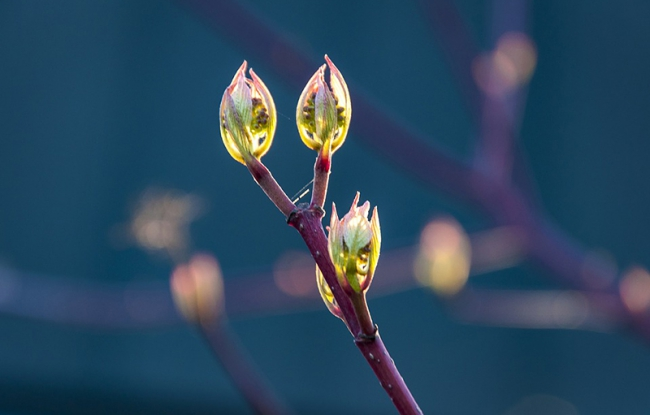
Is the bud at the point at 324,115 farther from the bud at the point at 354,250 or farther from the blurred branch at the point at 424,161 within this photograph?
the blurred branch at the point at 424,161

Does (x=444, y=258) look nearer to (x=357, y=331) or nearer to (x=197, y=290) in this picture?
(x=197, y=290)

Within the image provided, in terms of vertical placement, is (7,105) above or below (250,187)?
above

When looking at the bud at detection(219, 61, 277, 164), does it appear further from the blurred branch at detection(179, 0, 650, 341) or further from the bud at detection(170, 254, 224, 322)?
the blurred branch at detection(179, 0, 650, 341)

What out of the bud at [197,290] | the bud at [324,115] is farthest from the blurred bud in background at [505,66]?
the bud at [324,115]

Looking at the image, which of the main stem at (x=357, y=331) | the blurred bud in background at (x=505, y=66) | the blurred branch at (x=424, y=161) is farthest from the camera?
the blurred bud in background at (x=505, y=66)

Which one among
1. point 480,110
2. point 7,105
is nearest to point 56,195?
point 7,105

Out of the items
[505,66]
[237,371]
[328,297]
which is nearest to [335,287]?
[328,297]

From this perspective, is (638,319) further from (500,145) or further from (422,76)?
(422,76)
